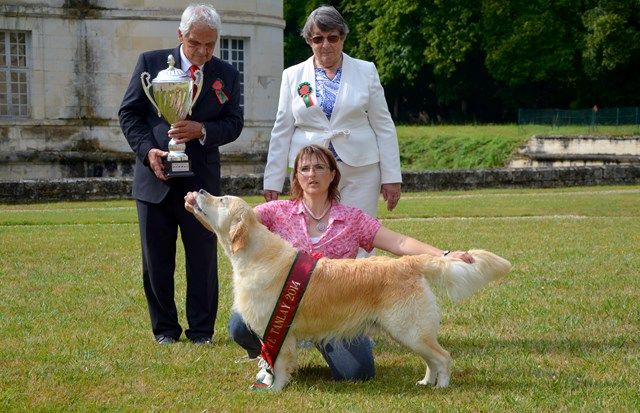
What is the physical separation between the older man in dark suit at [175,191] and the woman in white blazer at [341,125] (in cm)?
53

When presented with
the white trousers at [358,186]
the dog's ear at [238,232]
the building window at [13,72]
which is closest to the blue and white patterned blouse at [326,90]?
the white trousers at [358,186]

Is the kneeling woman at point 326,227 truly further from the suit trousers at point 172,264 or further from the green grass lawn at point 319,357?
the suit trousers at point 172,264

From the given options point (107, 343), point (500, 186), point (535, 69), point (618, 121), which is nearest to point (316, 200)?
point (107, 343)

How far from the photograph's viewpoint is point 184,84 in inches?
296

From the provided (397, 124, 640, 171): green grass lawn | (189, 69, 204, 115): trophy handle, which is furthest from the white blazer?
(397, 124, 640, 171): green grass lawn

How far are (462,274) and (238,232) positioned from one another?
1371mm

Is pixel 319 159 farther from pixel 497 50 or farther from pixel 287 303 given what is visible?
pixel 497 50

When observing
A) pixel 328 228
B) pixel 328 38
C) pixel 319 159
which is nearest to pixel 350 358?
pixel 328 228

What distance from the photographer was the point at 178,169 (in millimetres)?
7539

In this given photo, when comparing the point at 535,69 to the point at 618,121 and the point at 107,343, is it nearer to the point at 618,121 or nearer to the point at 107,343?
the point at 618,121

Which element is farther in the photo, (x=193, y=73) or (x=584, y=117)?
(x=584, y=117)

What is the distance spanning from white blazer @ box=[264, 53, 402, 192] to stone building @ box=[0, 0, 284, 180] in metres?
20.5

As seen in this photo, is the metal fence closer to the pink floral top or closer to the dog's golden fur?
the pink floral top

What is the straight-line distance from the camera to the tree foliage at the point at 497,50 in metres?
47.5
